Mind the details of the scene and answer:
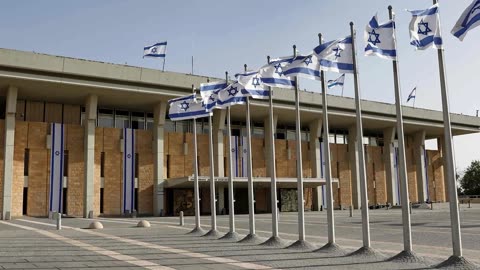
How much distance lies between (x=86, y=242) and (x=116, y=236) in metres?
2.84

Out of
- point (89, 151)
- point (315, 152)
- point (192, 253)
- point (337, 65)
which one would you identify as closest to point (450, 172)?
point (337, 65)

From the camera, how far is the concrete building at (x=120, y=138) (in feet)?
139

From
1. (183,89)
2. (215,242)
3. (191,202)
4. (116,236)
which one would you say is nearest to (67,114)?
(183,89)

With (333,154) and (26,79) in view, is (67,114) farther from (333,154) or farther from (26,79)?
A: (333,154)

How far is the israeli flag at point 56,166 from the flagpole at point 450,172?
39228 millimetres

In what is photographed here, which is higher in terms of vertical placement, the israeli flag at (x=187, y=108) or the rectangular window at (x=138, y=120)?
the rectangular window at (x=138, y=120)

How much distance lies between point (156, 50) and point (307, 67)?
87.3 ft

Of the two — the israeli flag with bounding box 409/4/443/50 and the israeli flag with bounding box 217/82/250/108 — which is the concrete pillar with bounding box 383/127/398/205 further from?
the israeli flag with bounding box 409/4/443/50

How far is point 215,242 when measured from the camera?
64.2 feet

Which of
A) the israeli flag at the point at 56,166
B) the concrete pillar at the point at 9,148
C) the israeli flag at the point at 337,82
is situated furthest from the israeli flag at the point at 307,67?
the israeli flag at the point at 56,166

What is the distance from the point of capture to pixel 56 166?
45750mm

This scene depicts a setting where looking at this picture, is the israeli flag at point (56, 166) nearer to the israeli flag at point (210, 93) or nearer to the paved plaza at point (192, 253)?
the paved plaza at point (192, 253)

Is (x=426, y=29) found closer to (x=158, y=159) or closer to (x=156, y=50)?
(x=156, y=50)

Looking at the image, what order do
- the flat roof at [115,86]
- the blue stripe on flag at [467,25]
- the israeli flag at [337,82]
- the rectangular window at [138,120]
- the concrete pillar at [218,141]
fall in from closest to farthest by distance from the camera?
the blue stripe on flag at [467,25], the israeli flag at [337,82], the flat roof at [115,86], the rectangular window at [138,120], the concrete pillar at [218,141]
